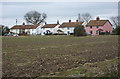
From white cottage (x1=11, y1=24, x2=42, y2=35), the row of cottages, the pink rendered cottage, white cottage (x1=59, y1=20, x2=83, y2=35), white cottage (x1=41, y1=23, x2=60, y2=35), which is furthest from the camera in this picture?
white cottage (x1=41, y1=23, x2=60, y2=35)

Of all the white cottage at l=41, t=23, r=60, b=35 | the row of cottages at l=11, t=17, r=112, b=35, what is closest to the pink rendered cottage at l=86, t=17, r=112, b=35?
the row of cottages at l=11, t=17, r=112, b=35

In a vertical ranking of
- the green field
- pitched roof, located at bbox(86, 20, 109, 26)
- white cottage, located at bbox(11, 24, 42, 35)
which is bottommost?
the green field

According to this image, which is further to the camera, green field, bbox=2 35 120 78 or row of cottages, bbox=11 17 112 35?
row of cottages, bbox=11 17 112 35

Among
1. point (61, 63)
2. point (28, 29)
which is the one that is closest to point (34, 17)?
point (28, 29)

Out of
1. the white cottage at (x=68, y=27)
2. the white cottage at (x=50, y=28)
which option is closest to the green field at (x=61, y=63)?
the white cottage at (x=68, y=27)

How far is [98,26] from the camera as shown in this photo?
9662 centimetres

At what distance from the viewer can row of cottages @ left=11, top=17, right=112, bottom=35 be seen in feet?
317

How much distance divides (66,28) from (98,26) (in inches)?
691

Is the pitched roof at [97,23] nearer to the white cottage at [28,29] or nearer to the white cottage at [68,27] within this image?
the white cottage at [68,27]

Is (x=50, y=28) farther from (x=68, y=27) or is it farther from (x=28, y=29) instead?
(x=28, y=29)

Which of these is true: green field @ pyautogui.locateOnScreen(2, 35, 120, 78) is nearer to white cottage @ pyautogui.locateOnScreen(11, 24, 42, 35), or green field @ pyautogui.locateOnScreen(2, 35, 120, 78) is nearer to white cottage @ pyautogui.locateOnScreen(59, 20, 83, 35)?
white cottage @ pyautogui.locateOnScreen(59, 20, 83, 35)

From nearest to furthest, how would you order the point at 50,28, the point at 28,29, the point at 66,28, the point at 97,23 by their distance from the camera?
the point at 97,23 → the point at 66,28 → the point at 50,28 → the point at 28,29

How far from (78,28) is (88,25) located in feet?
117

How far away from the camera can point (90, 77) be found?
7.23 meters
